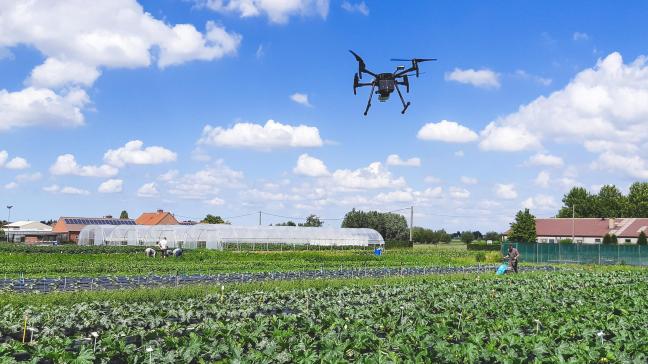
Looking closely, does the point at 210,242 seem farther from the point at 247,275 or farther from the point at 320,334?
the point at 320,334

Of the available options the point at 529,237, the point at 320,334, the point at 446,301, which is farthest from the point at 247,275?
the point at 529,237

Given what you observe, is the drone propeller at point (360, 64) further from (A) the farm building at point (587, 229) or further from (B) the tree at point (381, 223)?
(B) the tree at point (381, 223)

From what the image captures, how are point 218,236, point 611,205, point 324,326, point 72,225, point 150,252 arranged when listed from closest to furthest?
point 324,326 → point 150,252 → point 218,236 → point 72,225 → point 611,205

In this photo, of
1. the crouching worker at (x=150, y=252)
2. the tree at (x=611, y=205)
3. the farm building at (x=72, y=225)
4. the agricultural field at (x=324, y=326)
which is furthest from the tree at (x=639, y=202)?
the agricultural field at (x=324, y=326)

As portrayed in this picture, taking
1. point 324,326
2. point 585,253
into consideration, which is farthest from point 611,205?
point 324,326

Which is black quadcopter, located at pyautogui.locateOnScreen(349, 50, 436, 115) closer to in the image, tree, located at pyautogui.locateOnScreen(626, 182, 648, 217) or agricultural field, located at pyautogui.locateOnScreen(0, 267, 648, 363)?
agricultural field, located at pyautogui.locateOnScreen(0, 267, 648, 363)

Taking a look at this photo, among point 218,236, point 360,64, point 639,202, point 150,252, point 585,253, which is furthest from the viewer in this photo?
point 639,202

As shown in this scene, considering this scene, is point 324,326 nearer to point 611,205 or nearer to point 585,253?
point 585,253
